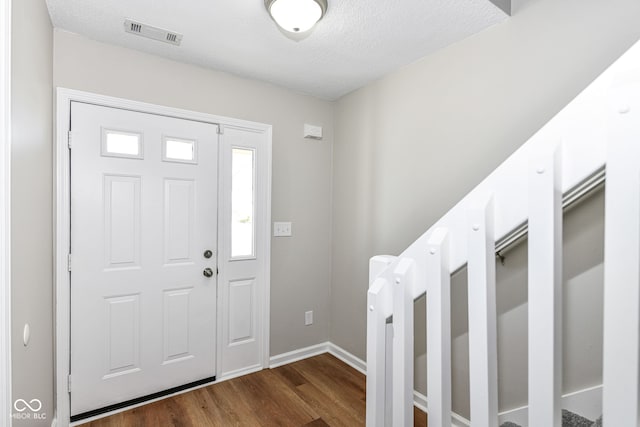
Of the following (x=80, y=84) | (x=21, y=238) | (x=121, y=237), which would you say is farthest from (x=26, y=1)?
(x=121, y=237)

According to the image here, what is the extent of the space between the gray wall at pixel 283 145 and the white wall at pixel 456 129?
6.4 inches

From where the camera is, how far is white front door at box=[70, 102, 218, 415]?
6.72ft

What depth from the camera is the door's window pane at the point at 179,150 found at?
2316 mm

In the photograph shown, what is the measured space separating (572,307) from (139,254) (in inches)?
102

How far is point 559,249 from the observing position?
78 centimetres

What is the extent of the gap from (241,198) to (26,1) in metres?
1.64

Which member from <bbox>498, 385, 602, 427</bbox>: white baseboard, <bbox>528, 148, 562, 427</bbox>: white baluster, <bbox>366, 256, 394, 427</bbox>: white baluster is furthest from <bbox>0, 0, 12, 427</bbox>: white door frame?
<bbox>498, 385, 602, 427</bbox>: white baseboard

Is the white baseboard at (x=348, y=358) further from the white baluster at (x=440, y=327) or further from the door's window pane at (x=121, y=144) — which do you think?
the door's window pane at (x=121, y=144)

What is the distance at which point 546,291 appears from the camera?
78 centimetres

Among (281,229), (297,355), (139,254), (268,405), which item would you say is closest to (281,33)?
(281,229)

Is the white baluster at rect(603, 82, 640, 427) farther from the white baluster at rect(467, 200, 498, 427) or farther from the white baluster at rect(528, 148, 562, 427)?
the white baluster at rect(467, 200, 498, 427)

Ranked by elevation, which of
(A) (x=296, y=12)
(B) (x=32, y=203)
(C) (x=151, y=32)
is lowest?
(B) (x=32, y=203)

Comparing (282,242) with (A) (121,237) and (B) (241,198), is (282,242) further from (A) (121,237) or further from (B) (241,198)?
(A) (121,237)

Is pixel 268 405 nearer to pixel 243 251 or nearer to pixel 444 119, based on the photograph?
pixel 243 251
